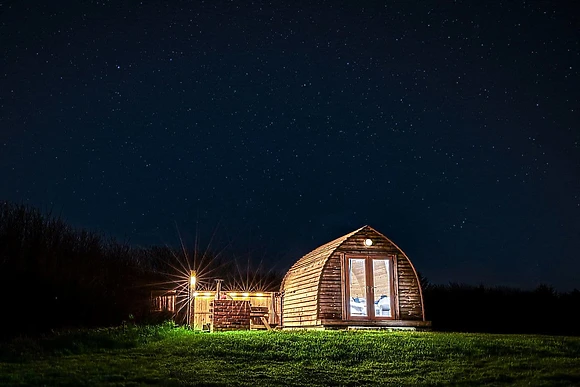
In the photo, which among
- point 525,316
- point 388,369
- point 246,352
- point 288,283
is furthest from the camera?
point 525,316

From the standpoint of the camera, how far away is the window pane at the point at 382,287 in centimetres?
2128

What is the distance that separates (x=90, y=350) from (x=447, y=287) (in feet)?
74.3

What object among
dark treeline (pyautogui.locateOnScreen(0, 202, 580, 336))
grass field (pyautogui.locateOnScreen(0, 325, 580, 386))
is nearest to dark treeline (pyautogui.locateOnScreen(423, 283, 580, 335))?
dark treeline (pyautogui.locateOnScreen(0, 202, 580, 336))

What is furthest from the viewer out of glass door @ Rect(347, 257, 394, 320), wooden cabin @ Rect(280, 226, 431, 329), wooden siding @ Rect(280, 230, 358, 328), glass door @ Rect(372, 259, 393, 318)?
glass door @ Rect(372, 259, 393, 318)

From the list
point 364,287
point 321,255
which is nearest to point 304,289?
point 321,255

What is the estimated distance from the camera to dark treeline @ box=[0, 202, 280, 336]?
22.0 metres

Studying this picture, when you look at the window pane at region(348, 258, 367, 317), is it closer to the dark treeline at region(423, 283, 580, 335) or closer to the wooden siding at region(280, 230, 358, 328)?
the wooden siding at region(280, 230, 358, 328)

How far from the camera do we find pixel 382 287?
70.9ft

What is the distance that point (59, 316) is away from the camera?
2314cm

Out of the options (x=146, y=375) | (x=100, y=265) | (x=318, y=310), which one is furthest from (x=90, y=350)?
(x=100, y=265)

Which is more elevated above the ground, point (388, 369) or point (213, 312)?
point (213, 312)

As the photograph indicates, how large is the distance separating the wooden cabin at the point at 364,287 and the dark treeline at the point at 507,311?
31.7 feet

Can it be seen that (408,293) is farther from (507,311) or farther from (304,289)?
(507,311)

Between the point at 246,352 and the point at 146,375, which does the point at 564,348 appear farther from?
the point at 146,375
